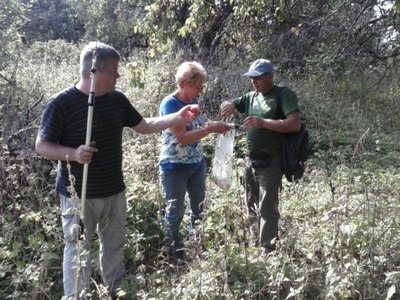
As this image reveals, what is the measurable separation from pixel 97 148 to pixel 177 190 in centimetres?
84

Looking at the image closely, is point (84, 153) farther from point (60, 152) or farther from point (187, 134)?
point (187, 134)

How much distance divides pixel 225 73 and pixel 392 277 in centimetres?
681

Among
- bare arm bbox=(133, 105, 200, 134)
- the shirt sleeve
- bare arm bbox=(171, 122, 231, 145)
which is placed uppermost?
the shirt sleeve

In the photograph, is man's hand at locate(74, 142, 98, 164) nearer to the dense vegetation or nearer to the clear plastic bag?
the dense vegetation

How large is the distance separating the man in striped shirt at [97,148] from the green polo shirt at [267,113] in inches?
22.2

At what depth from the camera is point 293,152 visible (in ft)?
12.1

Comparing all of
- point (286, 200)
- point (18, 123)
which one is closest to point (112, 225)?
point (286, 200)

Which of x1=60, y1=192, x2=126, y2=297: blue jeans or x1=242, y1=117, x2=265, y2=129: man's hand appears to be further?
x1=242, y1=117, x2=265, y2=129: man's hand

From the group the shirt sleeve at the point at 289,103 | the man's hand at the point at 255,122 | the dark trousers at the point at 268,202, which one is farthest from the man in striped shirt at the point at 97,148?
the dark trousers at the point at 268,202

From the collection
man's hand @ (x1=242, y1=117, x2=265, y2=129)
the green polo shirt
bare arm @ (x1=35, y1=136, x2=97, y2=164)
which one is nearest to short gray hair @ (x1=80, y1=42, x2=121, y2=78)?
bare arm @ (x1=35, y1=136, x2=97, y2=164)

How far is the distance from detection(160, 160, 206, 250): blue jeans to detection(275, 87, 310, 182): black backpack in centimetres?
67

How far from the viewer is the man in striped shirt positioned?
2.96 metres

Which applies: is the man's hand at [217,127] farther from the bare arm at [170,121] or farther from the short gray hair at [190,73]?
the short gray hair at [190,73]

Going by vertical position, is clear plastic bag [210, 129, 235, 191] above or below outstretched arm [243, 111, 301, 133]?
below
